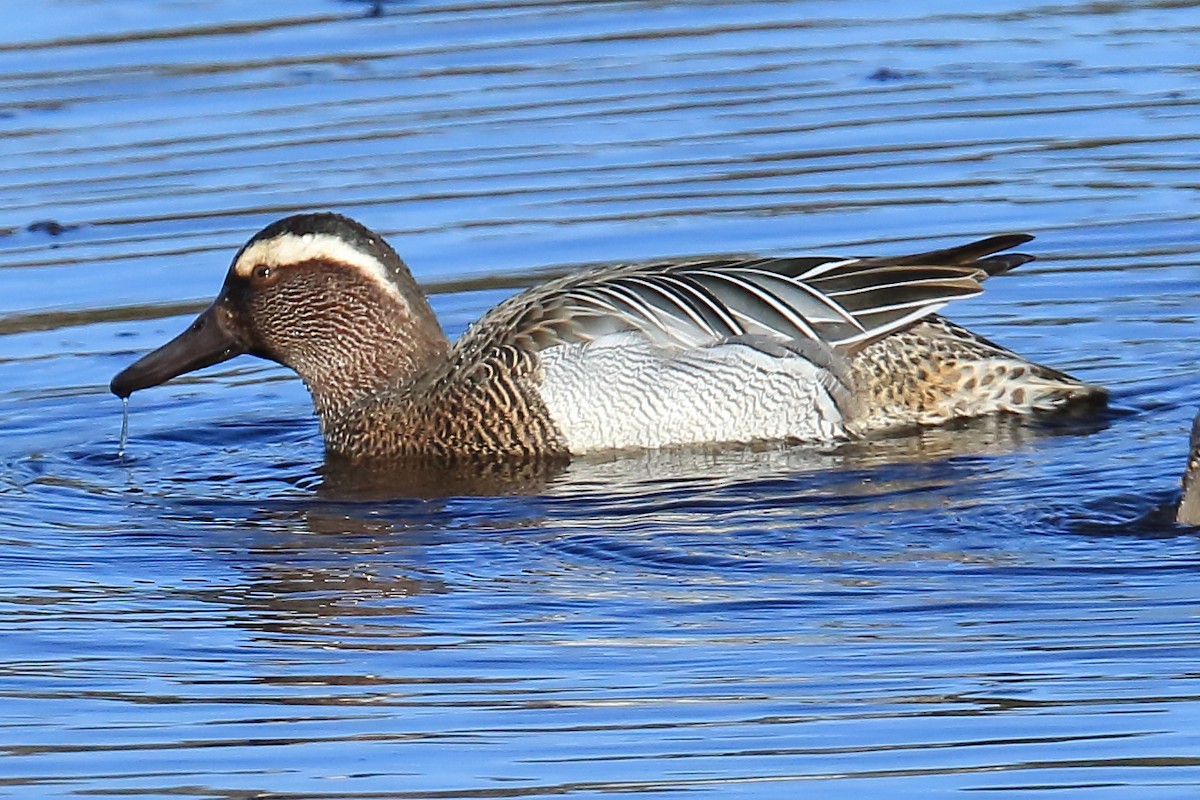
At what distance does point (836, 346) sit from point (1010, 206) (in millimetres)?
2307

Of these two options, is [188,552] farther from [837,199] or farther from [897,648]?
[837,199]

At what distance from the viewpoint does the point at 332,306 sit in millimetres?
9023

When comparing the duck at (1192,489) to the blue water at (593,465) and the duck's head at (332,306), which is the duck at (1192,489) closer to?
the blue water at (593,465)

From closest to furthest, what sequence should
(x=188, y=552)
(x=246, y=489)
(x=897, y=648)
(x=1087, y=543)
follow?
(x=897, y=648), (x=1087, y=543), (x=188, y=552), (x=246, y=489)

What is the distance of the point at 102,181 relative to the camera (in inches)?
454

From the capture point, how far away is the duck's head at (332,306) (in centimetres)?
892

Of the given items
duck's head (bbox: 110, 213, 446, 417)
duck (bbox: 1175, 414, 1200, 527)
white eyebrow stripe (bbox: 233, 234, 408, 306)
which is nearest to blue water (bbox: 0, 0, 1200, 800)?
duck (bbox: 1175, 414, 1200, 527)

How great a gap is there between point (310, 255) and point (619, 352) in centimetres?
112

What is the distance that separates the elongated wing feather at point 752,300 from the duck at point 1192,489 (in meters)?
1.73

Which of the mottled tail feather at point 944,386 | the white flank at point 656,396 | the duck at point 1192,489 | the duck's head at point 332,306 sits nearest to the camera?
the duck at point 1192,489

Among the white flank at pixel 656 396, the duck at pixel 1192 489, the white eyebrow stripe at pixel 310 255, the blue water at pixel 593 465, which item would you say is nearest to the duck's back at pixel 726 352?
the white flank at pixel 656 396

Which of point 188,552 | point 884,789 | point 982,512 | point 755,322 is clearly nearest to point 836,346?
point 755,322

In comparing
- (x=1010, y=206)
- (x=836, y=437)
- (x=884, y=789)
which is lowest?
(x=884, y=789)

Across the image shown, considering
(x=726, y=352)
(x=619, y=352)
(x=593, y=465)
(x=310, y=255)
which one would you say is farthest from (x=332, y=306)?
(x=726, y=352)
